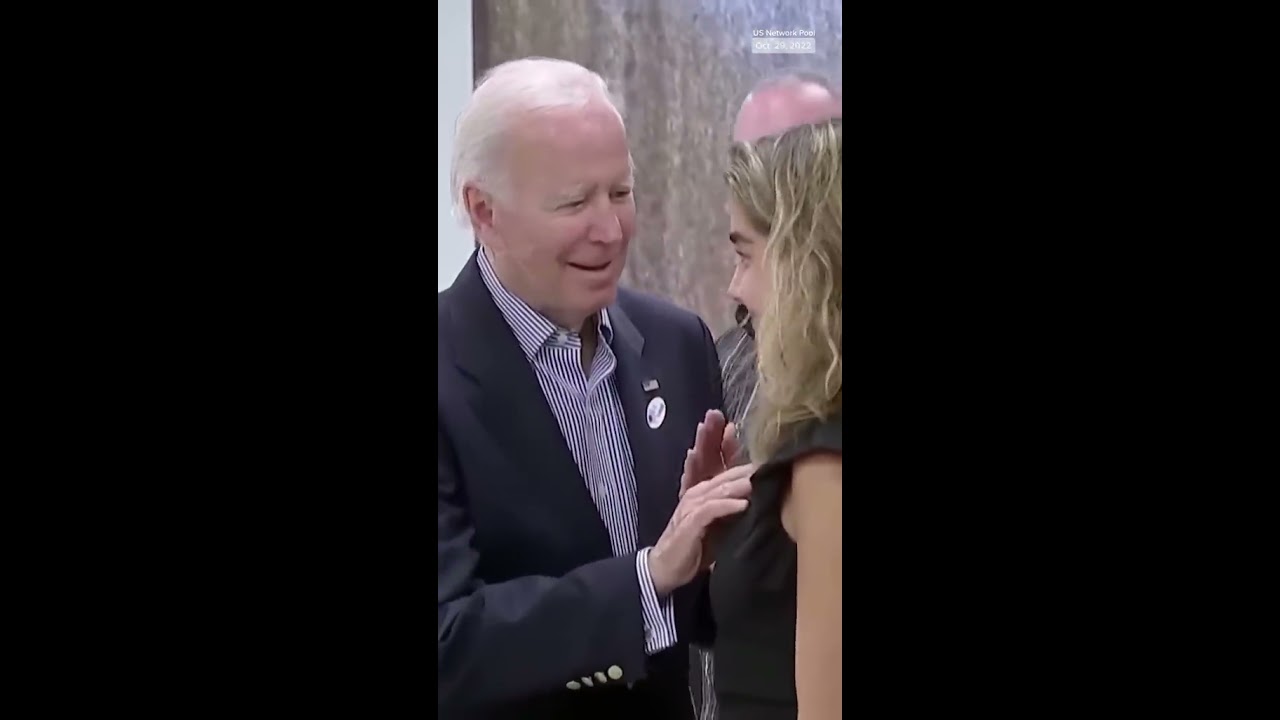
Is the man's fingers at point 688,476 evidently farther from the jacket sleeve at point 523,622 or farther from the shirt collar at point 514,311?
the shirt collar at point 514,311

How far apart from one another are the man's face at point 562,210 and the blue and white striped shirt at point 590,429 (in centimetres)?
3

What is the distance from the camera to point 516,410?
93.7 inches

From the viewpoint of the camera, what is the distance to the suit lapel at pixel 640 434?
242cm

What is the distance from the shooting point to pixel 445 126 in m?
2.39

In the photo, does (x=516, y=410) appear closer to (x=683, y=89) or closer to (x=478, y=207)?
(x=478, y=207)

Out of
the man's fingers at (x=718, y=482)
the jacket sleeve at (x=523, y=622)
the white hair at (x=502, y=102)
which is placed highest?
the white hair at (x=502, y=102)

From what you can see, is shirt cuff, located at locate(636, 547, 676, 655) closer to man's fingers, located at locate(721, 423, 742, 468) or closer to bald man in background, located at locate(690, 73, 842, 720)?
bald man in background, located at locate(690, 73, 842, 720)

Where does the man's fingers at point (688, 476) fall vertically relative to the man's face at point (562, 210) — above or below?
below

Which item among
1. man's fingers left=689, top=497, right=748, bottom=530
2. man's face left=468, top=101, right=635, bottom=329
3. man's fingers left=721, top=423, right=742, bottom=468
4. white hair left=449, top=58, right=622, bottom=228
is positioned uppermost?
white hair left=449, top=58, right=622, bottom=228

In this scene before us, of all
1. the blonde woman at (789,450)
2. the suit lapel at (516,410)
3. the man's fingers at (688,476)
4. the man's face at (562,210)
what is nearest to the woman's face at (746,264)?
the blonde woman at (789,450)

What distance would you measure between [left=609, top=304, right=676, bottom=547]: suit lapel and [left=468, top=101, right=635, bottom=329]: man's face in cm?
11

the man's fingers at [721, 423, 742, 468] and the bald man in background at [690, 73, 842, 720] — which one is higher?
the bald man in background at [690, 73, 842, 720]

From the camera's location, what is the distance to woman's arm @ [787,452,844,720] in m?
2.37

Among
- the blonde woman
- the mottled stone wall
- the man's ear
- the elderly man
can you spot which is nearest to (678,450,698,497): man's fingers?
the elderly man
